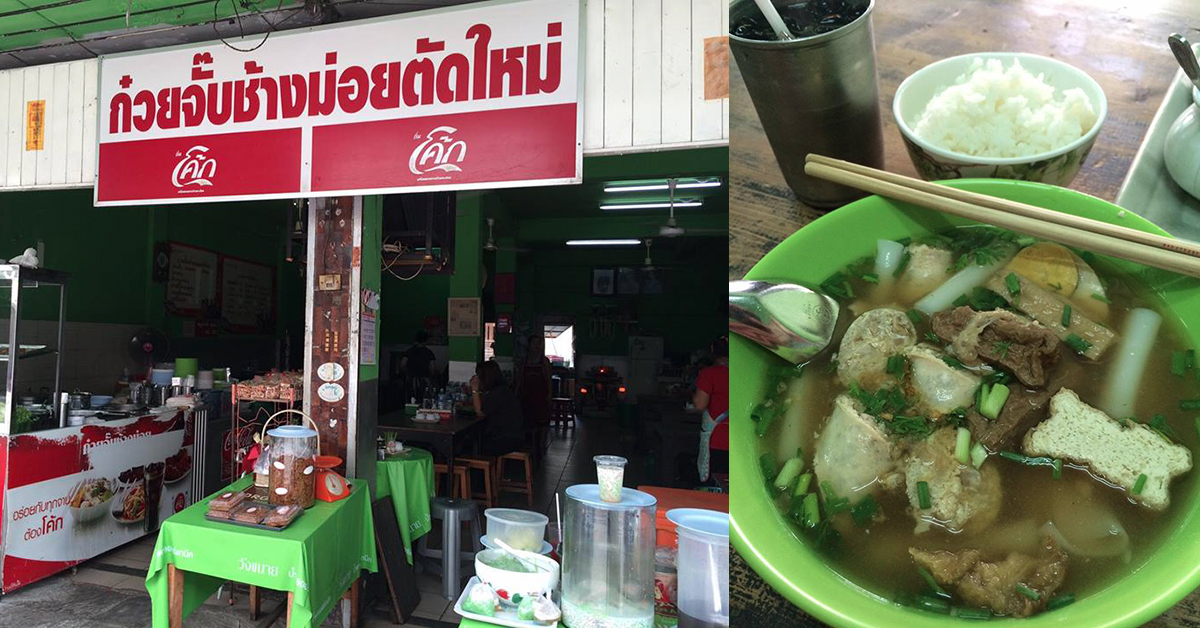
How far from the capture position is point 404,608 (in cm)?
282

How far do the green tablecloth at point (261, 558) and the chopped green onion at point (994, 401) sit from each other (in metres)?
1.96

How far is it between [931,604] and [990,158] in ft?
1.87

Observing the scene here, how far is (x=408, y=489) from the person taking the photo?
3.09m

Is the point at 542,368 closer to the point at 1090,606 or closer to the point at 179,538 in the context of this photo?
the point at 179,538

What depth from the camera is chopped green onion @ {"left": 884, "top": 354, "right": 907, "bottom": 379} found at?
0.93 metres

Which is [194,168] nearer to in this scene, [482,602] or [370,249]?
[370,249]

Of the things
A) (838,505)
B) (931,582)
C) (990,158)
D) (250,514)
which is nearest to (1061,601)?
(931,582)

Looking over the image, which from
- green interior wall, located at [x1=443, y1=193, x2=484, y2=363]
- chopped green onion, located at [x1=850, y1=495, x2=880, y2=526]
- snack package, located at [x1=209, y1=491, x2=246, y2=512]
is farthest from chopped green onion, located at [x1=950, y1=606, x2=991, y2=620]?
green interior wall, located at [x1=443, y1=193, x2=484, y2=363]

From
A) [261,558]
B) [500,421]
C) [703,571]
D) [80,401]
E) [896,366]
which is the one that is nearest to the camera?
[896,366]

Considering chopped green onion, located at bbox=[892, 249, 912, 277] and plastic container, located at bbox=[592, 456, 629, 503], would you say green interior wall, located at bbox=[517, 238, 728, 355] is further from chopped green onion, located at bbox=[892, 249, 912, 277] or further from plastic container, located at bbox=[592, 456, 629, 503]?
chopped green onion, located at bbox=[892, 249, 912, 277]

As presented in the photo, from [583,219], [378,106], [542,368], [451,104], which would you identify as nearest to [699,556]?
[451,104]

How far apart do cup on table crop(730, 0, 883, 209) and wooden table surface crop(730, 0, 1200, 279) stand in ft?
0.22

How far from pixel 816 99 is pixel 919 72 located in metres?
0.31

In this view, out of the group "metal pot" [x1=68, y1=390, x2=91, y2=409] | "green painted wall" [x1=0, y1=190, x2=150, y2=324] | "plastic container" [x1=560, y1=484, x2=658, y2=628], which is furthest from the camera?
"green painted wall" [x1=0, y1=190, x2=150, y2=324]
